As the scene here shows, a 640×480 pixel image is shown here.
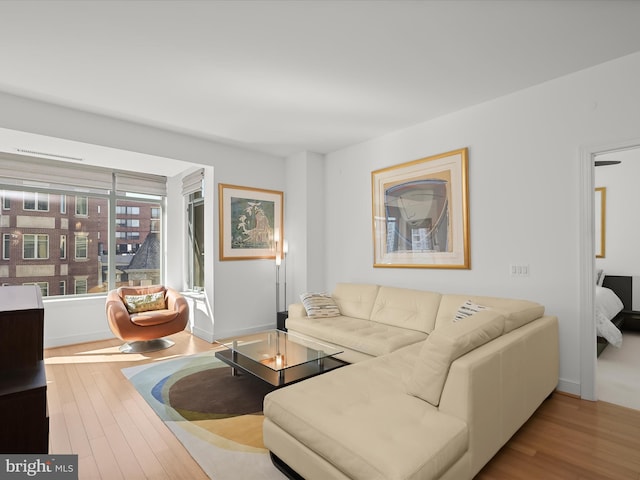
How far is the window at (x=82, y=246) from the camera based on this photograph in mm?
5082

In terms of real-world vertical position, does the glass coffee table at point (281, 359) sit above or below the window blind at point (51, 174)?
below

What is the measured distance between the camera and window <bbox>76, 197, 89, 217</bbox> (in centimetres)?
509

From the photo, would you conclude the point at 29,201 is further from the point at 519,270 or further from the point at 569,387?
the point at 569,387

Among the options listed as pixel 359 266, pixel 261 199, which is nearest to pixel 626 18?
pixel 359 266

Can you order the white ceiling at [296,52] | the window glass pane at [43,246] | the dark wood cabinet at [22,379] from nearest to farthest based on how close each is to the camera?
the dark wood cabinet at [22,379] → the white ceiling at [296,52] → the window glass pane at [43,246]

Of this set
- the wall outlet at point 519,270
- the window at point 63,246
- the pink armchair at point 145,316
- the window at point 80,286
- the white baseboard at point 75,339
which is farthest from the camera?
the window at point 80,286

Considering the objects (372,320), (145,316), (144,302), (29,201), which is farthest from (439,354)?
(29,201)

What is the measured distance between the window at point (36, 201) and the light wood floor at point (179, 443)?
266 cm

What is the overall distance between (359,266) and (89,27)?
3806 millimetres

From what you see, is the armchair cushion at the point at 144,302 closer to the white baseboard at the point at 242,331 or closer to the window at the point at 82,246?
the white baseboard at the point at 242,331

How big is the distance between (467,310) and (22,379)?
311 centimetres

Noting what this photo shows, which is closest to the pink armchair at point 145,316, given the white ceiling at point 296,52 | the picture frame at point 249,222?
the picture frame at point 249,222

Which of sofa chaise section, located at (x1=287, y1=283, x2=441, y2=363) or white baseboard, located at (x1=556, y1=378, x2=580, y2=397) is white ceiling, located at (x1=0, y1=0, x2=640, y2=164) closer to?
sofa chaise section, located at (x1=287, y1=283, x2=441, y2=363)

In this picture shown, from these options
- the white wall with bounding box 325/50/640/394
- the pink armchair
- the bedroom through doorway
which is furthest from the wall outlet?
the pink armchair
